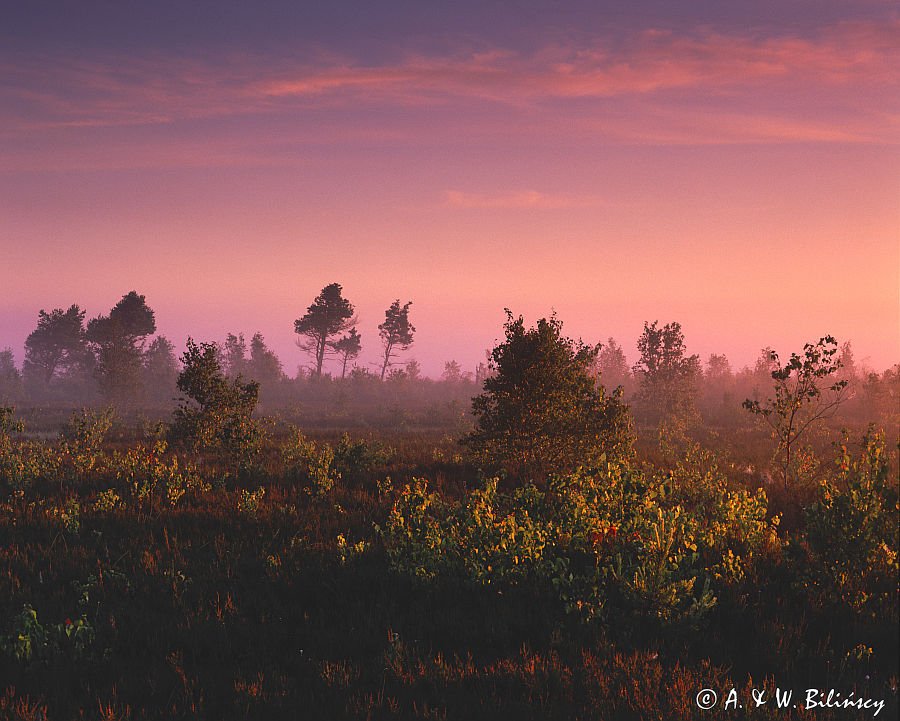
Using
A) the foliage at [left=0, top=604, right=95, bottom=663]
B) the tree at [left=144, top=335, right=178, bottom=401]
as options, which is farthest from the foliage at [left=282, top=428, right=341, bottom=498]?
the tree at [left=144, top=335, right=178, bottom=401]

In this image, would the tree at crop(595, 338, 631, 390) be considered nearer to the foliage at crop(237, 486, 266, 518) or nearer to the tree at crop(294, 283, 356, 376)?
the tree at crop(294, 283, 356, 376)

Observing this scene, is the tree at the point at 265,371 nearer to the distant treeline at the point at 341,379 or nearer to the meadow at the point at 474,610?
the distant treeline at the point at 341,379

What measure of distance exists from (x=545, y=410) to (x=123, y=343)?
54.3m

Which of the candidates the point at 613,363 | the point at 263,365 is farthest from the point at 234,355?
the point at 613,363

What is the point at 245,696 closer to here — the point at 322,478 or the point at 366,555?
the point at 366,555

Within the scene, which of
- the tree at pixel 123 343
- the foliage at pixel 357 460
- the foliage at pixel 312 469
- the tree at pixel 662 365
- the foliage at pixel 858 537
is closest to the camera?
the foliage at pixel 858 537

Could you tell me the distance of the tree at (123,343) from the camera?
51.5 m

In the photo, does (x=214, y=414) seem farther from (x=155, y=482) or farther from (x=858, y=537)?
(x=858, y=537)

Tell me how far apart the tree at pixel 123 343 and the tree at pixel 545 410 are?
→ 50.7m

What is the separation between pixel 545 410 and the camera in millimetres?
11859

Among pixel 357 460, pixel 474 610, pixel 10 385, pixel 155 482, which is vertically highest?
pixel 474 610

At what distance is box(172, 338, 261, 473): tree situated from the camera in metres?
14.3

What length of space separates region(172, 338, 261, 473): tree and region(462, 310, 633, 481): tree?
629 cm

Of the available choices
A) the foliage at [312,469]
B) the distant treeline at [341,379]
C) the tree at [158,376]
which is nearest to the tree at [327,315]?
the distant treeline at [341,379]
